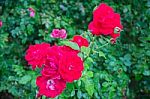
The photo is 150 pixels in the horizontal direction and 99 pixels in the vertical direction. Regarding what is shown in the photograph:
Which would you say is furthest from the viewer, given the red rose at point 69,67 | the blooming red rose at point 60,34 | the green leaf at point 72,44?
the blooming red rose at point 60,34

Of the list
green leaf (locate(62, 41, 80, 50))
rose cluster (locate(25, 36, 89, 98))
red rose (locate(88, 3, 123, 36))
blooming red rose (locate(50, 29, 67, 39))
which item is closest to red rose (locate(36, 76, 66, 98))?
rose cluster (locate(25, 36, 89, 98))

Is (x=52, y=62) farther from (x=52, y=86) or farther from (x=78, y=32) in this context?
(x=78, y=32)

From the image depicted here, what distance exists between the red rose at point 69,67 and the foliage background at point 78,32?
2.42ft

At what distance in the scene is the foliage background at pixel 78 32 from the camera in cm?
251

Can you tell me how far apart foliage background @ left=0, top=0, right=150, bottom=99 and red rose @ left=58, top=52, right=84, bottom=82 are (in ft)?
2.42

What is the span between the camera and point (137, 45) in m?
2.89

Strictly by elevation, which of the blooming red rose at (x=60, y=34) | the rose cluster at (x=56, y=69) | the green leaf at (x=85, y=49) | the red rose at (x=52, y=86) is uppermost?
the blooming red rose at (x=60, y=34)

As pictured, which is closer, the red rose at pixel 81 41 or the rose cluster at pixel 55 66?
the rose cluster at pixel 55 66

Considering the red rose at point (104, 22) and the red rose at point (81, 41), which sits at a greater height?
the red rose at point (104, 22)

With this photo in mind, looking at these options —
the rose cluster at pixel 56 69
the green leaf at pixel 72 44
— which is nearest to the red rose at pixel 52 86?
the rose cluster at pixel 56 69

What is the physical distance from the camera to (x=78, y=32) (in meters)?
2.85

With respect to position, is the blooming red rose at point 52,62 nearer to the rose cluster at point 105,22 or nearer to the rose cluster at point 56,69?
the rose cluster at point 56,69

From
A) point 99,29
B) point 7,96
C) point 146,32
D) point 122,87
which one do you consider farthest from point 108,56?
point 7,96

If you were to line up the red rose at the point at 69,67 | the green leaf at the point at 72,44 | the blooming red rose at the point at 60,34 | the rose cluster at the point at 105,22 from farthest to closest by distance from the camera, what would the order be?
1. the blooming red rose at the point at 60,34
2. the rose cluster at the point at 105,22
3. the green leaf at the point at 72,44
4. the red rose at the point at 69,67
